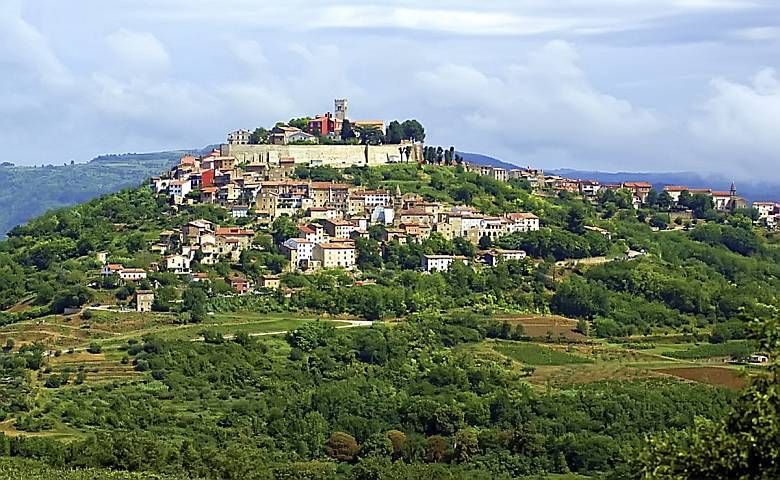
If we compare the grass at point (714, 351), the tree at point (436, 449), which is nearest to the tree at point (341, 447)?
the tree at point (436, 449)

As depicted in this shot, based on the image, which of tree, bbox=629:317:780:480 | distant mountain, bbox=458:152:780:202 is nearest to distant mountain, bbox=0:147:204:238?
distant mountain, bbox=458:152:780:202

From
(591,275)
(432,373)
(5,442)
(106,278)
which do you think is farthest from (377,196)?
(5,442)

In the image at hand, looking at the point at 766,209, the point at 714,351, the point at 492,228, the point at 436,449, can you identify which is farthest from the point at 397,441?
the point at 766,209

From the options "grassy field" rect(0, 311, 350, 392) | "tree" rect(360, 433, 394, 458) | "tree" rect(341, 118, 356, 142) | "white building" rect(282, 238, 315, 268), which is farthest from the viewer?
"tree" rect(341, 118, 356, 142)

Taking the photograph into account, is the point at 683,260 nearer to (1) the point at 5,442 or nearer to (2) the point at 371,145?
(2) the point at 371,145

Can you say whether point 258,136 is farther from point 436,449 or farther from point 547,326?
point 436,449

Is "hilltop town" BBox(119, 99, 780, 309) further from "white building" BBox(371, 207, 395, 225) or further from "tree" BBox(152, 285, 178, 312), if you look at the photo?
"tree" BBox(152, 285, 178, 312)
